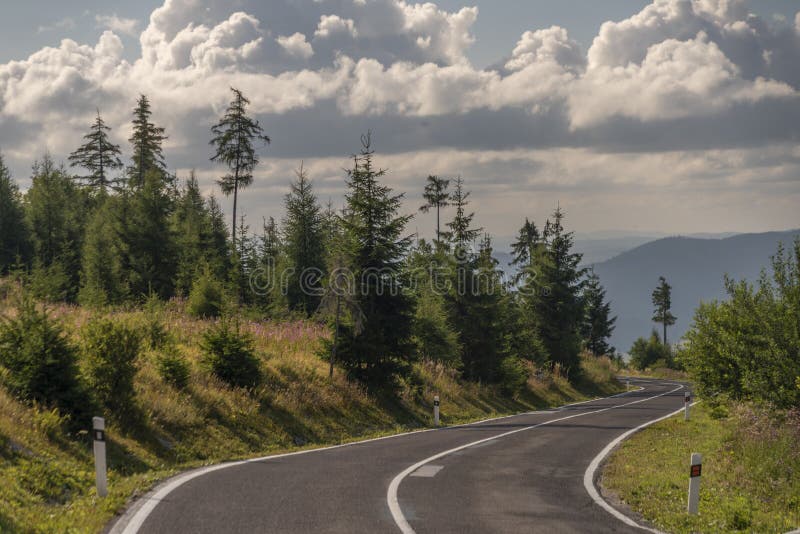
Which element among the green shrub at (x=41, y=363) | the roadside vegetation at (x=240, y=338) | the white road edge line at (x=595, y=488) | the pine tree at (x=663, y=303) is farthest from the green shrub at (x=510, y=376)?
the pine tree at (x=663, y=303)

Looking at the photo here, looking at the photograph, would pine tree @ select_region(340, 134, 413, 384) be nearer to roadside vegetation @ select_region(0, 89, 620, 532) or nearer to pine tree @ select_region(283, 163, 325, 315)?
roadside vegetation @ select_region(0, 89, 620, 532)

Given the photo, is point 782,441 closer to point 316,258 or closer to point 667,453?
point 667,453

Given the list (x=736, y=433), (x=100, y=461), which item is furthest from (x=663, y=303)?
(x=100, y=461)

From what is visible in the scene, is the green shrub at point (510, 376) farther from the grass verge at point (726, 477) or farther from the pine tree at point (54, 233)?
the pine tree at point (54, 233)

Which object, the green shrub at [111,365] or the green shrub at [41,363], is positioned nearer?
the green shrub at [41,363]

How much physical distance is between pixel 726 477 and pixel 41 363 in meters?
14.2

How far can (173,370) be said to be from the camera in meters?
16.3

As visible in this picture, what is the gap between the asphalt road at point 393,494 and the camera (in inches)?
332

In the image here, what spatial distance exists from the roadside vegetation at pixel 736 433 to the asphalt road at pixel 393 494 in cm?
118

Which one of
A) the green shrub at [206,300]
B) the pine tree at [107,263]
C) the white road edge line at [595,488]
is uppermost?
the pine tree at [107,263]

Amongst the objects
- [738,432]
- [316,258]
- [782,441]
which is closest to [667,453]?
[738,432]

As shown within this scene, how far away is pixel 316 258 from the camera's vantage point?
129 feet

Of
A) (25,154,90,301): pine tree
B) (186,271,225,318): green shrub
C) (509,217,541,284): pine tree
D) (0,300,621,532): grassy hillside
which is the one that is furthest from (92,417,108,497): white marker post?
(509,217,541,284): pine tree

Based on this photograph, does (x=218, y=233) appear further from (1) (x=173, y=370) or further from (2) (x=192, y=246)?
(1) (x=173, y=370)
